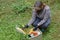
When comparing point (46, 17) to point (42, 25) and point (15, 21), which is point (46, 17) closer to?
point (42, 25)

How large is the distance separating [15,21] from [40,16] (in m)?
1.17

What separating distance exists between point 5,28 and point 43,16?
1.29 meters

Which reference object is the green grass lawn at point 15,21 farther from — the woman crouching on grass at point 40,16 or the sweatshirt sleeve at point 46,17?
the sweatshirt sleeve at point 46,17

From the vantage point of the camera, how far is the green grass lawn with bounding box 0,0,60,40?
5922 mm

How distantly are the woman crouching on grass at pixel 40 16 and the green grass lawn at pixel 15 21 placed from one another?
0.87ft

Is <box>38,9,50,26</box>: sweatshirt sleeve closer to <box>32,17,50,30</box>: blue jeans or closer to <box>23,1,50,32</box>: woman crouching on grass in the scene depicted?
<box>23,1,50,32</box>: woman crouching on grass

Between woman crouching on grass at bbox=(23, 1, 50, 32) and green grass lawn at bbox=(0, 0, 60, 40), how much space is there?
265 millimetres

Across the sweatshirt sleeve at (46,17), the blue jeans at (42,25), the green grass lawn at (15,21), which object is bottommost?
the green grass lawn at (15,21)

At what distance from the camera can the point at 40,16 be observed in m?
5.86

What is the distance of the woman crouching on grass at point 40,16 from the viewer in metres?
5.56

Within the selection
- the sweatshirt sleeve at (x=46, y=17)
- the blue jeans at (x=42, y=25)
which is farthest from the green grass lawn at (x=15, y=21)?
the sweatshirt sleeve at (x=46, y=17)

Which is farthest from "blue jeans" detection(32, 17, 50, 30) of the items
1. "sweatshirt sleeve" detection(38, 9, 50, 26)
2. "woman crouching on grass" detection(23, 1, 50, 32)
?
"sweatshirt sleeve" detection(38, 9, 50, 26)

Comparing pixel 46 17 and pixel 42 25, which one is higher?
pixel 46 17

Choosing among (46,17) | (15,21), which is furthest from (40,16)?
(15,21)
